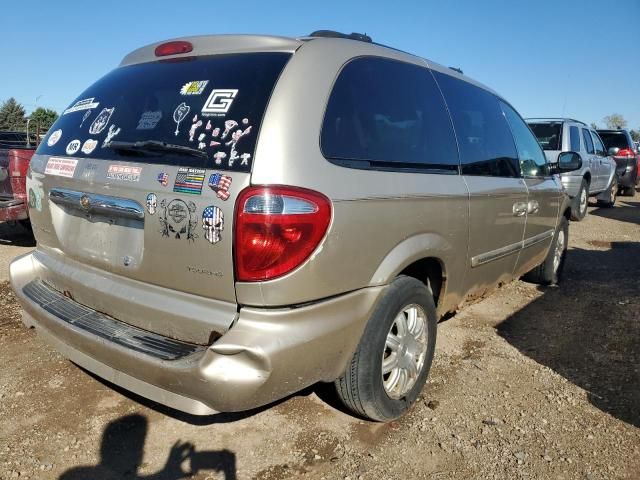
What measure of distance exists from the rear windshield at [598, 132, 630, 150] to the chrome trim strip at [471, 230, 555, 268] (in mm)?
11547

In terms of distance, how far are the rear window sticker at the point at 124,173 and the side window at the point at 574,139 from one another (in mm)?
8506

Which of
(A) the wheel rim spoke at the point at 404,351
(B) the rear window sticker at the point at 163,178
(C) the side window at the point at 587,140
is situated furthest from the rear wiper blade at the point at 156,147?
(C) the side window at the point at 587,140

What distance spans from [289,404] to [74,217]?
1508 millimetres

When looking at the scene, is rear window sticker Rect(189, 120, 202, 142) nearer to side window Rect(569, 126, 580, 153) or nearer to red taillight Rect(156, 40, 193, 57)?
red taillight Rect(156, 40, 193, 57)

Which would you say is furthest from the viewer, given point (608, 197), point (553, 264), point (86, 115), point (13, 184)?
point (608, 197)

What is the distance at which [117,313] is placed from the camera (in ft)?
7.94

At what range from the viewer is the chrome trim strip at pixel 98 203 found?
2.28 metres

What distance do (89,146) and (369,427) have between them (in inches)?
79.2

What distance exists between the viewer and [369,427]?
275 cm

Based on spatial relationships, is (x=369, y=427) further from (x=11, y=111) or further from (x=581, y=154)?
(x=11, y=111)

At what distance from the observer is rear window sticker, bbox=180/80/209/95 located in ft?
7.79

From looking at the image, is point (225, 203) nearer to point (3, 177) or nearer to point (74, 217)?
point (74, 217)

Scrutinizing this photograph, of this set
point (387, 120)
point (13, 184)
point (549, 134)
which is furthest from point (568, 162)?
point (13, 184)

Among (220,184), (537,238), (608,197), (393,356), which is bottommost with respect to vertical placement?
(608,197)
